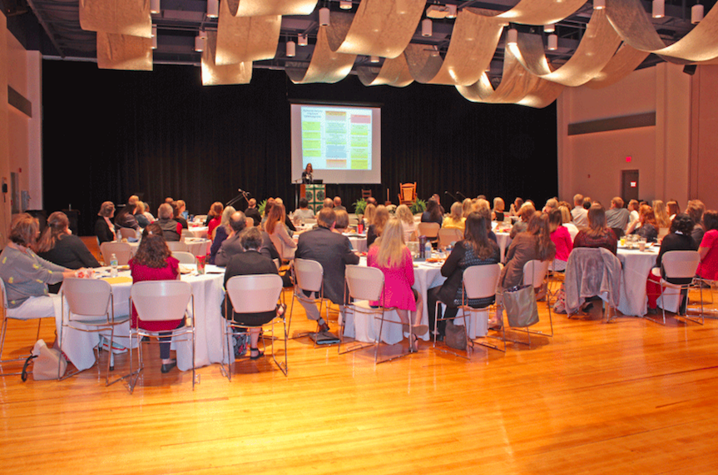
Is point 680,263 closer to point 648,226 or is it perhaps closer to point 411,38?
point 648,226

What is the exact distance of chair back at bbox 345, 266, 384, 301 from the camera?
4941mm

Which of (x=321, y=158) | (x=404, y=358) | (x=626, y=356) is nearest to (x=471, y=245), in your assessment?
(x=404, y=358)

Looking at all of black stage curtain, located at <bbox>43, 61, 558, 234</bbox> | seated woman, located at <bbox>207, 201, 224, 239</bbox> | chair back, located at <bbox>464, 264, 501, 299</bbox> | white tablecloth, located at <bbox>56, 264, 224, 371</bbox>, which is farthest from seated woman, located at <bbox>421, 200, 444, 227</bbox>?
black stage curtain, located at <bbox>43, 61, 558, 234</bbox>

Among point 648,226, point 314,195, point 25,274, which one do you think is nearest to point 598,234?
point 648,226

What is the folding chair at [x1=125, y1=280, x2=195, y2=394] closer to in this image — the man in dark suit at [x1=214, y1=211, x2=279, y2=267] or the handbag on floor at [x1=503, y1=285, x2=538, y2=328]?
the man in dark suit at [x1=214, y1=211, x2=279, y2=267]

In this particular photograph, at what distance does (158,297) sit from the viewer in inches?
169

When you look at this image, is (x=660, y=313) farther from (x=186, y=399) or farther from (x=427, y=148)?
(x=427, y=148)

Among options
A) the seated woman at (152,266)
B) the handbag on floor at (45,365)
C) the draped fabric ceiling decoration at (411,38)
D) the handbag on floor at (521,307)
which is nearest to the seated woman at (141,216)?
the draped fabric ceiling decoration at (411,38)

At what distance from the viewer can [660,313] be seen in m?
6.91

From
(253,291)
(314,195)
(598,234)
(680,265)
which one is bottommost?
(253,291)

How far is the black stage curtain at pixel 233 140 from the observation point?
15.7 m

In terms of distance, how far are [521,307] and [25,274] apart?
4.49 meters

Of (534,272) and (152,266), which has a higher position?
(152,266)

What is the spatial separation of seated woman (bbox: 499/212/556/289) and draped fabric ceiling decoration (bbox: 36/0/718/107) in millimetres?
2911
